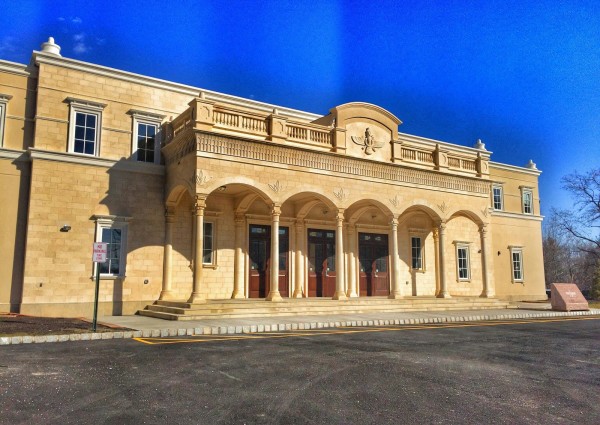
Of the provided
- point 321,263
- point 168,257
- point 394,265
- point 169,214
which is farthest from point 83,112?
point 394,265

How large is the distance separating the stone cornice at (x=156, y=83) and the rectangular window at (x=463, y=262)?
11640mm

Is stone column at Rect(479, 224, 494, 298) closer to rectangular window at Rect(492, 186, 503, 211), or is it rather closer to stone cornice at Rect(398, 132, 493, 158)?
stone cornice at Rect(398, 132, 493, 158)

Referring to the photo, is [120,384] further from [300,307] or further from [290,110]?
[290,110]

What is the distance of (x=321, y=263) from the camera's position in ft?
76.2

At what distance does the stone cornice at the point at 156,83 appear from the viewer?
59.3 ft

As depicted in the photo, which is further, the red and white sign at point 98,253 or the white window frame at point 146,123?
the white window frame at point 146,123

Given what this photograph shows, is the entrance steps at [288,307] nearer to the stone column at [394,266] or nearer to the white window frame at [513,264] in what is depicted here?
the stone column at [394,266]

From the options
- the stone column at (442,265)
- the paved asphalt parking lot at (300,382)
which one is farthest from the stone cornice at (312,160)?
the paved asphalt parking lot at (300,382)

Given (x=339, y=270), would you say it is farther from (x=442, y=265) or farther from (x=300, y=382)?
(x=300, y=382)

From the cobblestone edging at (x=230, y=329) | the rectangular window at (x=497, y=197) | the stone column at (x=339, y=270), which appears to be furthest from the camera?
the rectangular window at (x=497, y=197)

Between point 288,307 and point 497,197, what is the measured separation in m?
18.7

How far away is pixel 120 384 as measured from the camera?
22.1ft

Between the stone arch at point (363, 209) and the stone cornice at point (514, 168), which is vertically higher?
the stone cornice at point (514, 168)

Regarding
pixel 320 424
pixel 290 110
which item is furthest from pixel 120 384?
pixel 290 110
